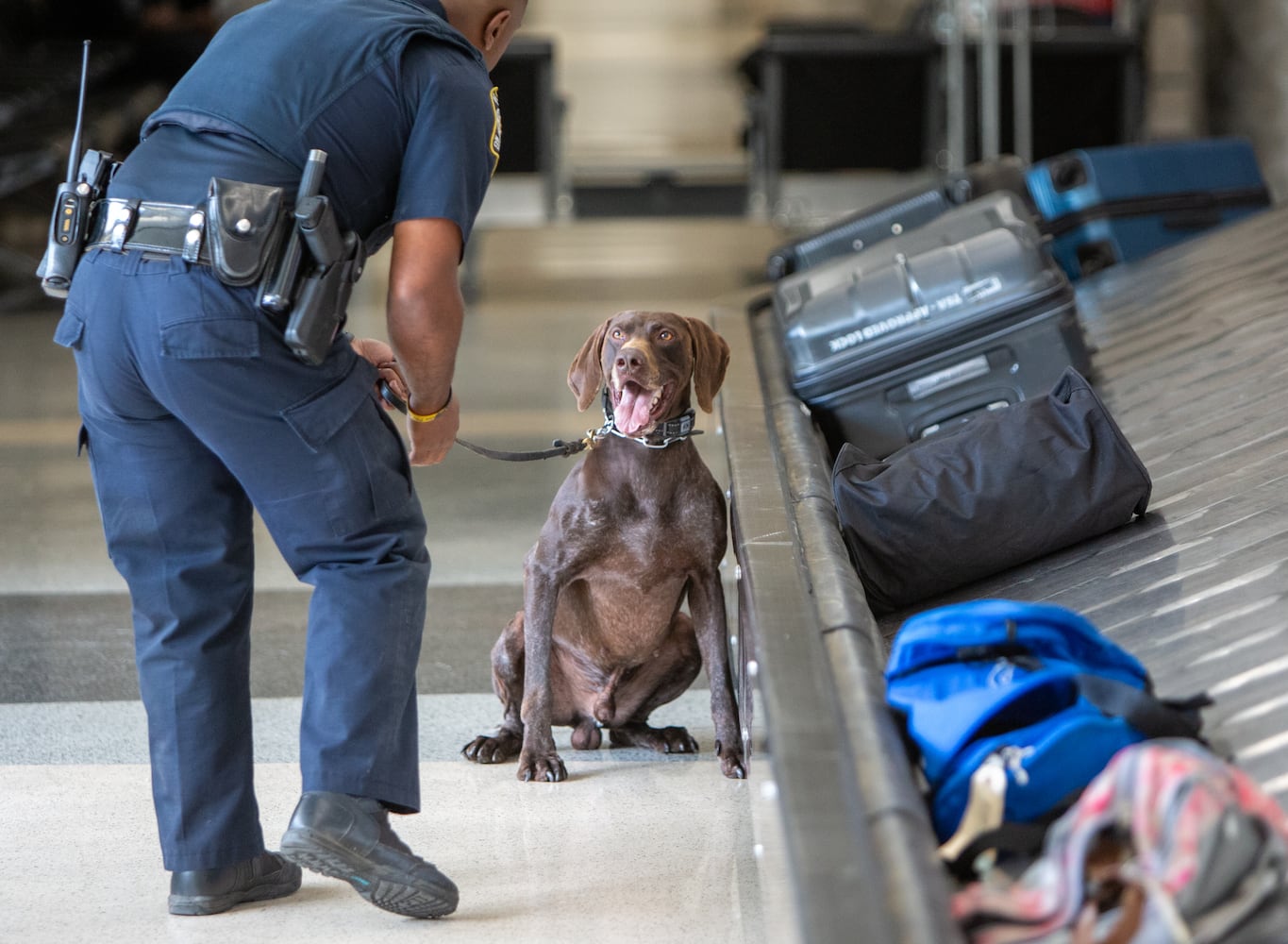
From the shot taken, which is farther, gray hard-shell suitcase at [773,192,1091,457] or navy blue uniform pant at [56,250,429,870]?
gray hard-shell suitcase at [773,192,1091,457]

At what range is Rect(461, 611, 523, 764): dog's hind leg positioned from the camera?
10.6 ft

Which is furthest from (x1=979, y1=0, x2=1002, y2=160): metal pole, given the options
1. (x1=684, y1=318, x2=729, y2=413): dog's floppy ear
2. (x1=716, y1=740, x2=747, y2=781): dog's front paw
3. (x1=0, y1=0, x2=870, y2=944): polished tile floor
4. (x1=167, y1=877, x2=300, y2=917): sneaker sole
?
(x1=167, y1=877, x2=300, y2=917): sneaker sole

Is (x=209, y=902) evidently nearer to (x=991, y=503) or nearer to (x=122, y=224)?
(x=122, y=224)

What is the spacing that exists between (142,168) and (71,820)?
1318 mm

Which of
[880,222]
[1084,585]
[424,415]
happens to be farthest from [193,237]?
[880,222]

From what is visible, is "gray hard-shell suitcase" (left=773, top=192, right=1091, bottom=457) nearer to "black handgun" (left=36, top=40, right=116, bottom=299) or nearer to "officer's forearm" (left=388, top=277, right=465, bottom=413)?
"officer's forearm" (left=388, top=277, right=465, bottom=413)

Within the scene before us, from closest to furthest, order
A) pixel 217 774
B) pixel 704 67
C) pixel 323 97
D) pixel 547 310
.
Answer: pixel 323 97
pixel 217 774
pixel 547 310
pixel 704 67

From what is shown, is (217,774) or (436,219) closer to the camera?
(436,219)

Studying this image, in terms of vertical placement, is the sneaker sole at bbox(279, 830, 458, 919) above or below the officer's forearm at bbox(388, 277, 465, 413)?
below

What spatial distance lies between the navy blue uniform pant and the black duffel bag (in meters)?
0.94

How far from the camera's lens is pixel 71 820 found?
2.89m

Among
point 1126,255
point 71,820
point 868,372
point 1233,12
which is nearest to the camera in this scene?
point 71,820

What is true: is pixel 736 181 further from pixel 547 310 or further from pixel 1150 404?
pixel 1150 404

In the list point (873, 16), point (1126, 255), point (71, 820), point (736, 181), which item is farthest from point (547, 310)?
point (873, 16)
